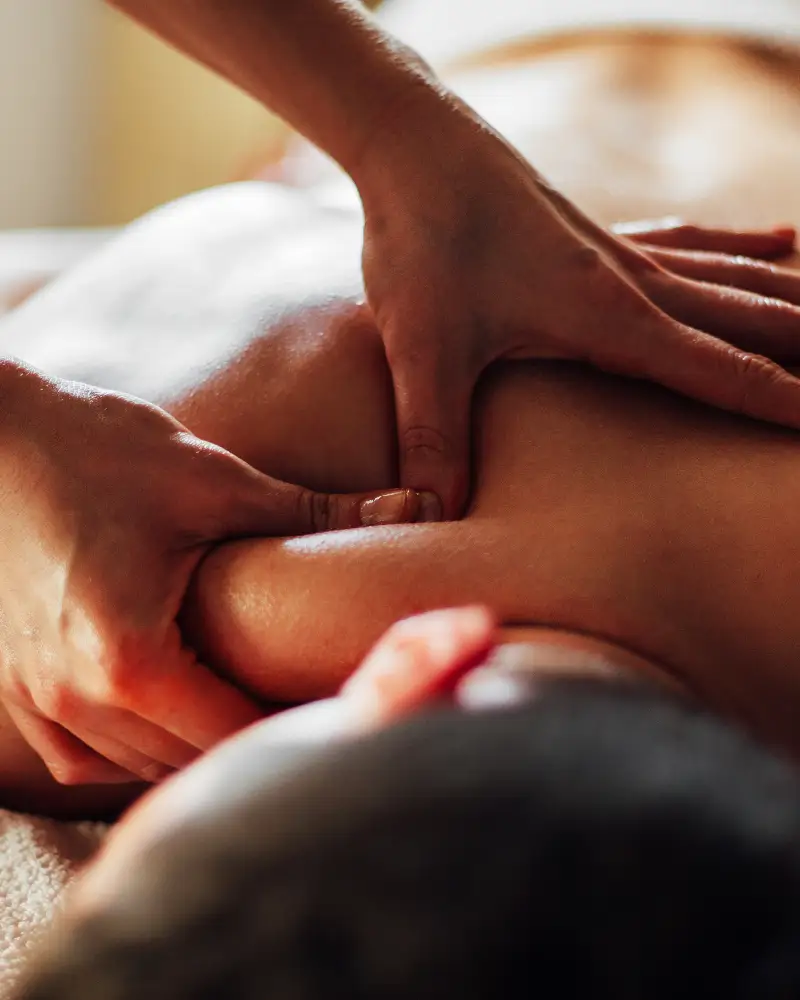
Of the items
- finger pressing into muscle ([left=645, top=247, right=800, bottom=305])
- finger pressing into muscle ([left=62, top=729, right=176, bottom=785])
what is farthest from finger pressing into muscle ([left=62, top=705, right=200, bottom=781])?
finger pressing into muscle ([left=645, top=247, right=800, bottom=305])

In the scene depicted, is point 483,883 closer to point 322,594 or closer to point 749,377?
point 322,594

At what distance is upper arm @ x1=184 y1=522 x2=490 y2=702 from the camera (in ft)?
2.02

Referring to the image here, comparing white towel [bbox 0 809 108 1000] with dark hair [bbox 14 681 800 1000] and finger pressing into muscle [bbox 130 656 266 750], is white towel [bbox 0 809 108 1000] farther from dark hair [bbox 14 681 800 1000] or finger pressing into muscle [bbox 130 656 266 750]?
dark hair [bbox 14 681 800 1000]

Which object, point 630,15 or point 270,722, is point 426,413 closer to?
point 270,722

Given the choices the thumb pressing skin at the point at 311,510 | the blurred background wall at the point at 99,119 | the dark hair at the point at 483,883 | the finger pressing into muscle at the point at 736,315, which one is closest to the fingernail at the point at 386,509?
the thumb pressing skin at the point at 311,510

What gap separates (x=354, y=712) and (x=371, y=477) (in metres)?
0.33

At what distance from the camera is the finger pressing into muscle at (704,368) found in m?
0.69

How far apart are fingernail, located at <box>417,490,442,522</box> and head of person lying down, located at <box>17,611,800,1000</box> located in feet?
1.10

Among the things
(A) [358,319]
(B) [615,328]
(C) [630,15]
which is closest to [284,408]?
(A) [358,319]

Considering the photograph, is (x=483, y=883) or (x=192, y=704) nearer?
(x=483, y=883)

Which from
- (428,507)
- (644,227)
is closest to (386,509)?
(428,507)

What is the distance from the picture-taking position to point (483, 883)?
0.95 feet

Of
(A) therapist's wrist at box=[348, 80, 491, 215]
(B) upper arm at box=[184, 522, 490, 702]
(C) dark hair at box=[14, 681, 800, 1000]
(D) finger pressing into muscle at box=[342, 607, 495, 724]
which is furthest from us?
(A) therapist's wrist at box=[348, 80, 491, 215]

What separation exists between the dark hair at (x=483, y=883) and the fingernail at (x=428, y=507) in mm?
348
